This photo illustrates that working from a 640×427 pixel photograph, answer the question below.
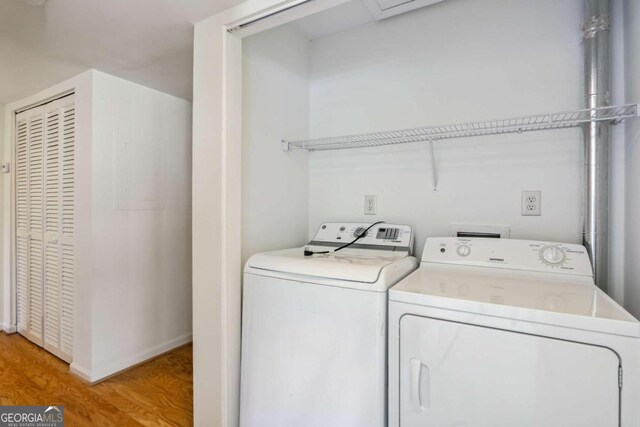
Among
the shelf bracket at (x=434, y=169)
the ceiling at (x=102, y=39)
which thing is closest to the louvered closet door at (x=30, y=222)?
the ceiling at (x=102, y=39)

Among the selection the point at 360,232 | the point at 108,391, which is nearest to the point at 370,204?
the point at 360,232

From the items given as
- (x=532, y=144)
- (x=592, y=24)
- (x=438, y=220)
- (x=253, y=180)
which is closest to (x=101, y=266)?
(x=253, y=180)

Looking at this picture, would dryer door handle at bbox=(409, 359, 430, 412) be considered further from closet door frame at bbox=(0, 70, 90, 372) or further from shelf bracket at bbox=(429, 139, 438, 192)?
closet door frame at bbox=(0, 70, 90, 372)

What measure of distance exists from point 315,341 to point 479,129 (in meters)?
1.29

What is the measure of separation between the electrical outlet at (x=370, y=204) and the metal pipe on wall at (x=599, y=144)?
1006 millimetres

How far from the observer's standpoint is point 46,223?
2547 mm

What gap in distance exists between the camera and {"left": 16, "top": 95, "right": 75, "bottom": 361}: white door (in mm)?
2336

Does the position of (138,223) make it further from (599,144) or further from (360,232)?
(599,144)

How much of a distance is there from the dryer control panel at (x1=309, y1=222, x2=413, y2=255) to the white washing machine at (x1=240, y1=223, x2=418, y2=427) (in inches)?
7.0

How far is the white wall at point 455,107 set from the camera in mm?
1469

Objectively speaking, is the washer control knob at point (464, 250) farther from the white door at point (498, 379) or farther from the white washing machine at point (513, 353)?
the white door at point (498, 379)

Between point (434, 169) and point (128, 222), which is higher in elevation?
point (434, 169)

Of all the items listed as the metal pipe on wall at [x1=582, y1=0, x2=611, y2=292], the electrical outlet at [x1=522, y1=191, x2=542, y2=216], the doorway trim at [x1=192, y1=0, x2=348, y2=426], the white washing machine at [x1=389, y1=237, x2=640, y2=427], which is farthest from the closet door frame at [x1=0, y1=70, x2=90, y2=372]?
the metal pipe on wall at [x1=582, y1=0, x2=611, y2=292]

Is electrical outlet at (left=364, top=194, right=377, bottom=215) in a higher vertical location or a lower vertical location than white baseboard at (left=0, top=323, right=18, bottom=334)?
higher
